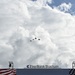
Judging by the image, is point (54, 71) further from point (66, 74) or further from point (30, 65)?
point (30, 65)

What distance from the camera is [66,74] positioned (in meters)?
135

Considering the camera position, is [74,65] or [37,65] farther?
[37,65]

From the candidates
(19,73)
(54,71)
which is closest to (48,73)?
(54,71)

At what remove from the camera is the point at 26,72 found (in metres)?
136

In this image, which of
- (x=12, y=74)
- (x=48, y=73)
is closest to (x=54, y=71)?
(x=48, y=73)

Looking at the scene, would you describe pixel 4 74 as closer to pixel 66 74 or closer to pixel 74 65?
pixel 66 74

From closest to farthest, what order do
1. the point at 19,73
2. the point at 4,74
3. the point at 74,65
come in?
the point at 4,74, the point at 19,73, the point at 74,65

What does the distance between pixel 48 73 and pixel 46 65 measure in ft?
107

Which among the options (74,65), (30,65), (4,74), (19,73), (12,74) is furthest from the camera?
A: (30,65)

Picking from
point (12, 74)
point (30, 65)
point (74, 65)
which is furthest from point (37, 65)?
point (12, 74)

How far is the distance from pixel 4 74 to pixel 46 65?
13144cm

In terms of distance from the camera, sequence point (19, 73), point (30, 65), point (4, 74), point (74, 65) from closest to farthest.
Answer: point (4, 74)
point (19, 73)
point (74, 65)
point (30, 65)

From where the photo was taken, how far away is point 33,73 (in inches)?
5344

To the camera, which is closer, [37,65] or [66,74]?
[66,74]
